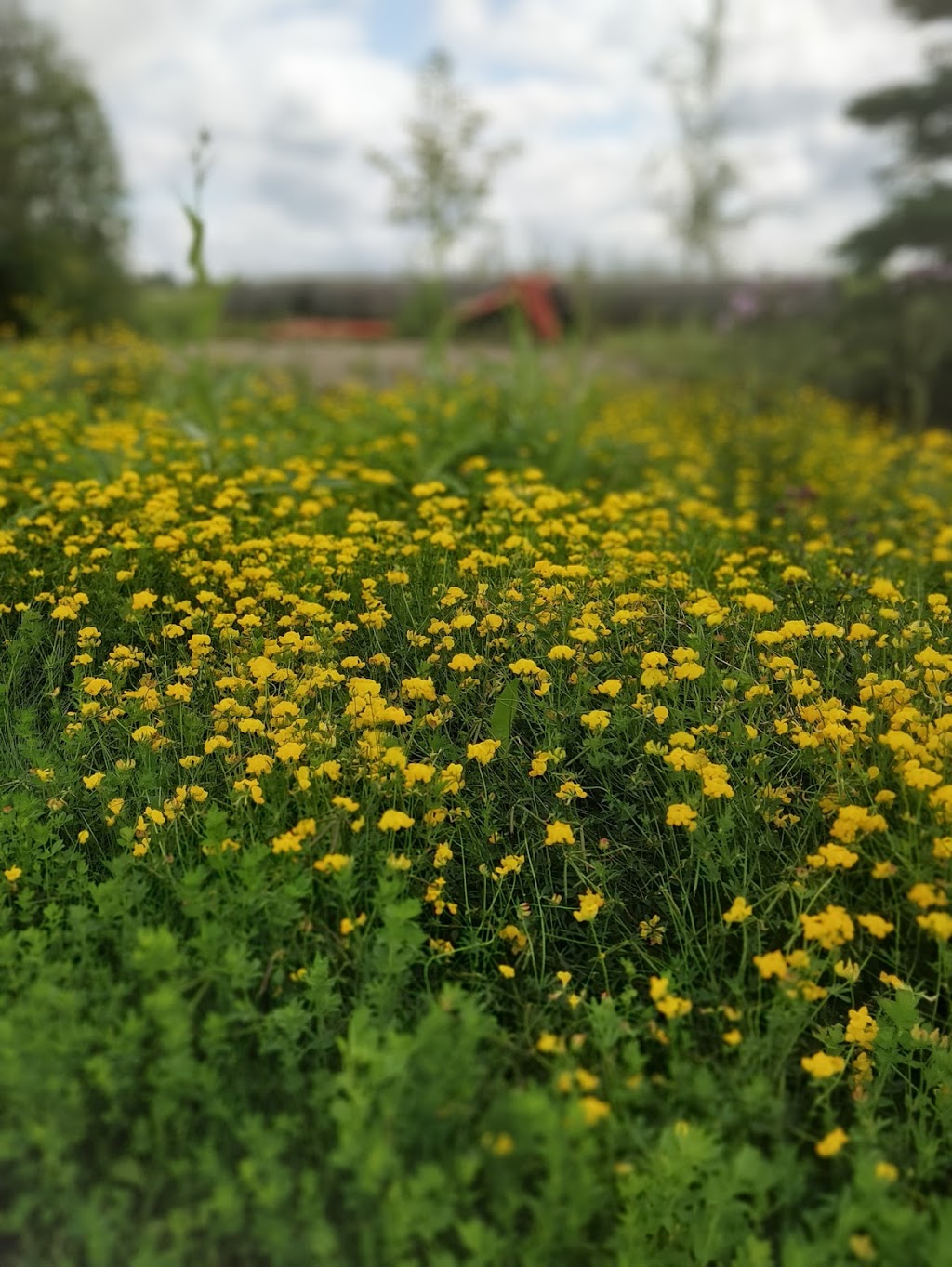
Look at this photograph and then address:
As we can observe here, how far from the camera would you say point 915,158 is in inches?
419

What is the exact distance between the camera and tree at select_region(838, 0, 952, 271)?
10.1 metres

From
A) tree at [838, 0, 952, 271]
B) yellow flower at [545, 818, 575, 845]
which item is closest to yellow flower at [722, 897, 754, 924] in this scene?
yellow flower at [545, 818, 575, 845]

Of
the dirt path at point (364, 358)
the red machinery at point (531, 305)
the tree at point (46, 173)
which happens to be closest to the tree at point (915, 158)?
the dirt path at point (364, 358)

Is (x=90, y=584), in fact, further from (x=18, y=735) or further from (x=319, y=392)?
(x=319, y=392)

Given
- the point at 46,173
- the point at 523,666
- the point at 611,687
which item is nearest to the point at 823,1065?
the point at 611,687

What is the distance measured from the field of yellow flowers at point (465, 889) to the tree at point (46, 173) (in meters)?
9.03

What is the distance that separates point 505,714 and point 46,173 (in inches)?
471

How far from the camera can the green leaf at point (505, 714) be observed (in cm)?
301

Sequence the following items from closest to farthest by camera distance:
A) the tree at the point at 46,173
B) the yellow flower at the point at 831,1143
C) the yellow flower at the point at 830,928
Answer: the yellow flower at the point at 831,1143
the yellow flower at the point at 830,928
the tree at the point at 46,173

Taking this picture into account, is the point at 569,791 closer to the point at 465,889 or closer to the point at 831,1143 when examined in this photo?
the point at 465,889

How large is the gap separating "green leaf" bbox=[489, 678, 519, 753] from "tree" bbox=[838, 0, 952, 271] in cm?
885

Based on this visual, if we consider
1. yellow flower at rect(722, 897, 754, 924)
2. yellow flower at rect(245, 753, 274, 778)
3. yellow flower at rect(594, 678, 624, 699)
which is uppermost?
yellow flower at rect(594, 678, 624, 699)

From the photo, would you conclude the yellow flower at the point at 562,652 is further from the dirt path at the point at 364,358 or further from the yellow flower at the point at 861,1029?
the dirt path at the point at 364,358

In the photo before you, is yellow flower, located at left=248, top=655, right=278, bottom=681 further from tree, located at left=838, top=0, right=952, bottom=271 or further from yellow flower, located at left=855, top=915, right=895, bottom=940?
tree, located at left=838, top=0, right=952, bottom=271
